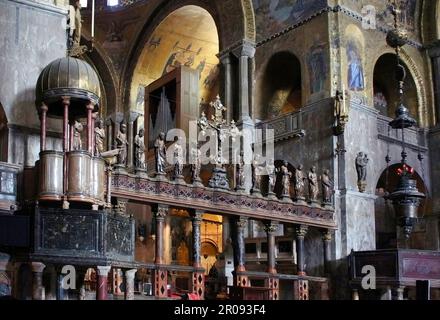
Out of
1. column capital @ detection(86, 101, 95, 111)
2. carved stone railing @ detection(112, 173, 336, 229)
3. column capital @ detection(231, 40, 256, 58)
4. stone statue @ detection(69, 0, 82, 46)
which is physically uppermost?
column capital @ detection(231, 40, 256, 58)

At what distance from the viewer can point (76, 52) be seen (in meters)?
13.7

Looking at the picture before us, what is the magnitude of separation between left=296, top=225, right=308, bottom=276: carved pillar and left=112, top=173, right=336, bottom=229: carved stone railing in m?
0.20

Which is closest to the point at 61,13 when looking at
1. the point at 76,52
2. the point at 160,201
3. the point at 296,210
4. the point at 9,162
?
the point at 76,52

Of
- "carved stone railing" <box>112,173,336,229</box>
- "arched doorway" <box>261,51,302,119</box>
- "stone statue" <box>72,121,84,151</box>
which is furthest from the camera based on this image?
"arched doorway" <box>261,51,302,119</box>

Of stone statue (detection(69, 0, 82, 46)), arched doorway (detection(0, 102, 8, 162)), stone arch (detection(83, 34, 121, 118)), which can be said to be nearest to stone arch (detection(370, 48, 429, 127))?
stone statue (detection(69, 0, 82, 46))

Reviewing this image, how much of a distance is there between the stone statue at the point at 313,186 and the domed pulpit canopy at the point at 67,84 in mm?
8059

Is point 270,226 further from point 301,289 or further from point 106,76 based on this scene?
point 106,76

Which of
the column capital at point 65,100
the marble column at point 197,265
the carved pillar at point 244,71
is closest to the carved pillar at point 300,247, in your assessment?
the marble column at point 197,265

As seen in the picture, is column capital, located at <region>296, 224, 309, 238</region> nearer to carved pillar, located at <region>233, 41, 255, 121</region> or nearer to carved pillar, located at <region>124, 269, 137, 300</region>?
carved pillar, located at <region>233, 41, 255, 121</region>

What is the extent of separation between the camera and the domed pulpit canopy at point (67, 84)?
11.6 meters

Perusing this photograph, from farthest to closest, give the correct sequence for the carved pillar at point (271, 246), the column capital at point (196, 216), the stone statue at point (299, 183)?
the stone statue at point (299, 183)
the carved pillar at point (271, 246)
the column capital at point (196, 216)

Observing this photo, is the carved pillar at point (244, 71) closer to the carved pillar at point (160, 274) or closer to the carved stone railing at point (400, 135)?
the carved stone railing at point (400, 135)

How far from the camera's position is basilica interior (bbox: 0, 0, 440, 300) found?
37.9 feet
